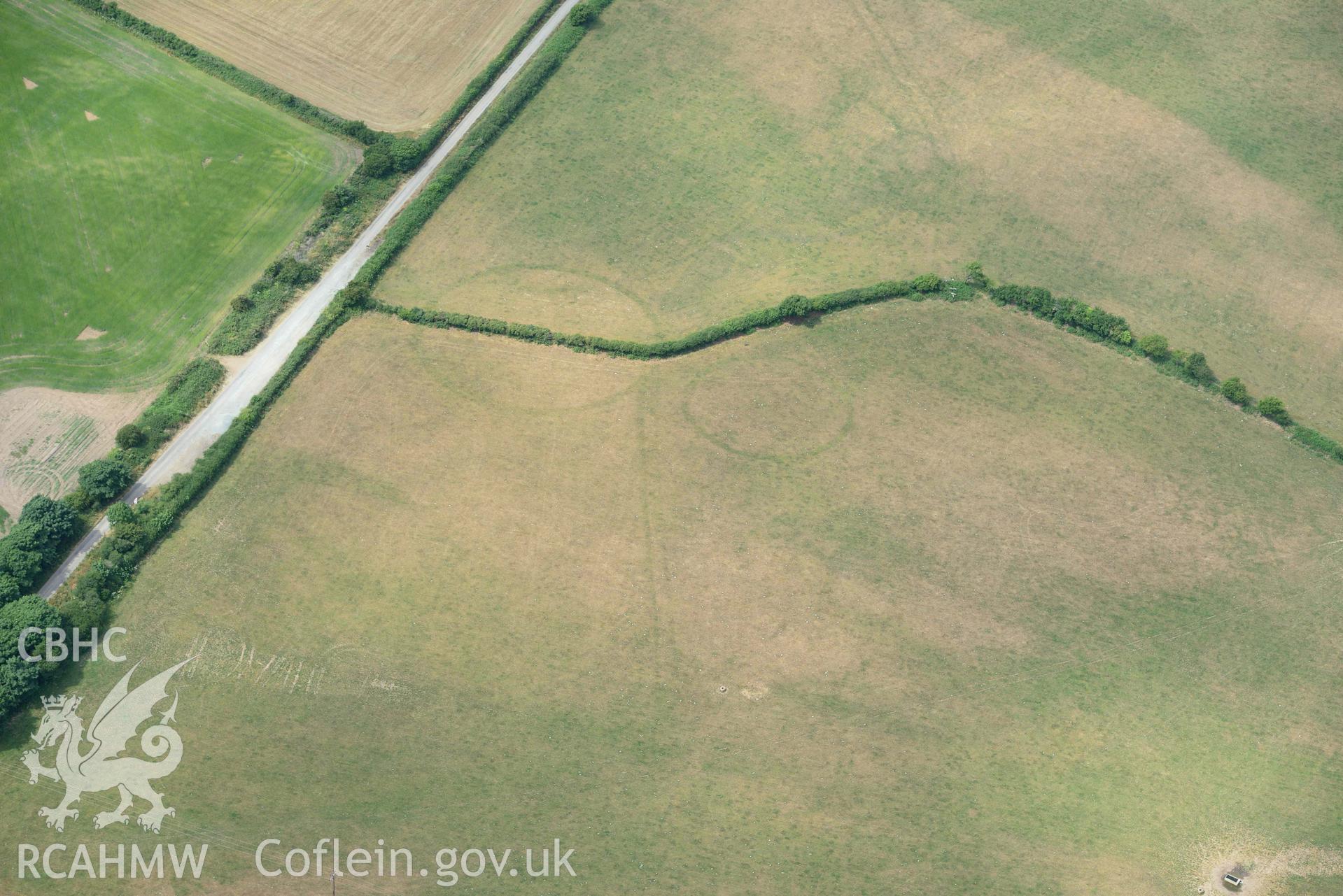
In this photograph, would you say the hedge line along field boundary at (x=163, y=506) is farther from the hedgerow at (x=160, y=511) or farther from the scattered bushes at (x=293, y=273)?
the scattered bushes at (x=293, y=273)

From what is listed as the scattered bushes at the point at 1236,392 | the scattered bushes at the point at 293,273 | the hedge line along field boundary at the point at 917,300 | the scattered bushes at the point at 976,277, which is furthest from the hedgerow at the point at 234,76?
the scattered bushes at the point at 1236,392

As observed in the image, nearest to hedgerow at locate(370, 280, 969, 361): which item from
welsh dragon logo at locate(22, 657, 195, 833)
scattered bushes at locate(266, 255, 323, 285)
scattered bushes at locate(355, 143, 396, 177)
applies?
scattered bushes at locate(266, 255, 323, 285)

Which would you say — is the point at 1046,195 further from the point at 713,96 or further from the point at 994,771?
the point at 994,771

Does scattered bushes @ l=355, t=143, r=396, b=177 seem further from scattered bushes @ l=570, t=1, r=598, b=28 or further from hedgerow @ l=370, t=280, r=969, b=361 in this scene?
scattered bushes @ l=570, t=1, r=598, b=28

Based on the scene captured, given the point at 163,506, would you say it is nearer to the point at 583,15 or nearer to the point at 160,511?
the point at 160,511

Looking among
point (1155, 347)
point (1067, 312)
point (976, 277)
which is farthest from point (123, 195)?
point (1155, 347)

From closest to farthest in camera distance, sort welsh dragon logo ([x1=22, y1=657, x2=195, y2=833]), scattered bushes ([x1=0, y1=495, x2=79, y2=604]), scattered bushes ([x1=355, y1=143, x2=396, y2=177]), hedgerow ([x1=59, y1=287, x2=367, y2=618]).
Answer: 1. welsh dragon logo ([x1=22, y1=657, x2=195, y2=833])
2. scattered bushes ([x1=0, y1=495, x2=79, y2=604])
3. hedgerow ([x1=59, y1=287, x2=367, y2=618])
4. scattered bushes ([x1=355, y1=143, x2=396, y2=177])

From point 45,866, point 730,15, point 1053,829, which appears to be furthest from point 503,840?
point 730,15

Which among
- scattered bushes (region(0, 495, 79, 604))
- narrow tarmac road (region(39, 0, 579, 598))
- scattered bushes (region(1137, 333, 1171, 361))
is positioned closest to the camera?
→ scattered bushes (region(0, 495, 79, 604))
